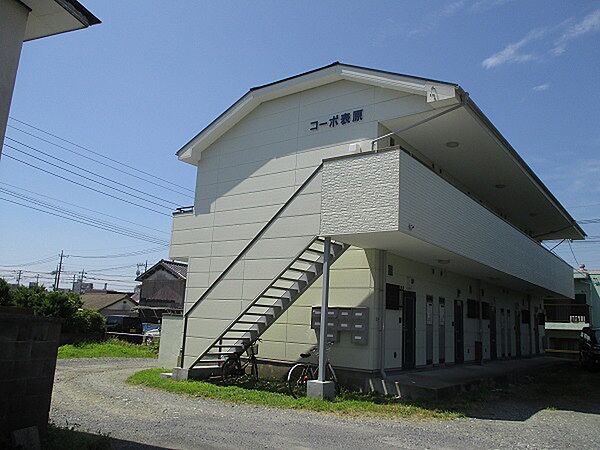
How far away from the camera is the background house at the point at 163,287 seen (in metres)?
44.2

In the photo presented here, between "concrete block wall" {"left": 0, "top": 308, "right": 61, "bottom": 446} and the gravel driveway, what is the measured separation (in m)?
1.14

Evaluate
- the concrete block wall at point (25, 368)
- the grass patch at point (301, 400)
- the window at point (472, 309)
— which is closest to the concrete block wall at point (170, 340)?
the grass patch at point (301, 400)

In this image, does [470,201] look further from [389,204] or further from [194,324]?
[194,324]

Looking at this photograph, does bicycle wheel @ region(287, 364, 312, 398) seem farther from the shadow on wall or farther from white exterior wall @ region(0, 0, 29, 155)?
white exterior wall @ region(0, 0, 29, 155)

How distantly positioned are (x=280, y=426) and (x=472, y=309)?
1183cm

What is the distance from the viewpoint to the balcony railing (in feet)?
107

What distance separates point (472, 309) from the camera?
17.8 metres

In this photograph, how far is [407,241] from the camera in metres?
11.0

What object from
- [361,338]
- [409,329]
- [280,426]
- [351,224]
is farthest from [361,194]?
[409,329]

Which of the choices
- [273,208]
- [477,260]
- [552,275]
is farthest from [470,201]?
[552,275]

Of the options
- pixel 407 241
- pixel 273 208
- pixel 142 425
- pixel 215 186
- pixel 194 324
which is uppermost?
pixel 215 186

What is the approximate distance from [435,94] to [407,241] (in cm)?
336

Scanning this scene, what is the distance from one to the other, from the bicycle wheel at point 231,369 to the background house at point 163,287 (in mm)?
31649

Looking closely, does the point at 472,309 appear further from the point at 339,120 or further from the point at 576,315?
the point at 576,315
